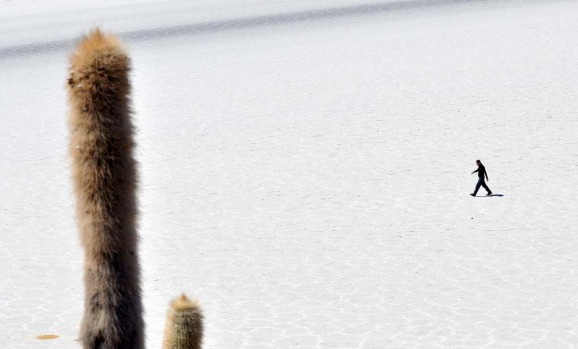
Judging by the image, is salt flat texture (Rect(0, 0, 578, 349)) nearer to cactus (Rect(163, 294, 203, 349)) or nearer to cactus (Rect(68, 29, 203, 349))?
cactus (Rect(163, 294, 203, 349))

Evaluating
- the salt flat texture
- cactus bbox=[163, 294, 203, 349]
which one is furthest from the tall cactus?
the salt flat texture

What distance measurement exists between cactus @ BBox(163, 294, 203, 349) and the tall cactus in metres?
0.40

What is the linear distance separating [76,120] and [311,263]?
673 cm

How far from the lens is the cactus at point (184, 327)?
2455 mm

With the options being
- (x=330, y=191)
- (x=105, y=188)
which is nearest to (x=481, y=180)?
(x=330, y=191)

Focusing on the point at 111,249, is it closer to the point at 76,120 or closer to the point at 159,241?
the point at 76,120

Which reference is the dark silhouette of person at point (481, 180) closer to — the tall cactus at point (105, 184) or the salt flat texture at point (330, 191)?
the salt flat texture at point (330, 191)

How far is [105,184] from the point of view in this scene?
199 centimetres

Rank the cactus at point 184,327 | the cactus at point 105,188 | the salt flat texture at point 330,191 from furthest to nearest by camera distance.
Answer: the salt flat texture at point 330,191 → the cactus at point 184,327 → the cactus at point 105,188

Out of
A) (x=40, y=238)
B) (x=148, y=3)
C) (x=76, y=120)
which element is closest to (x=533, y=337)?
(x=40, y=238)

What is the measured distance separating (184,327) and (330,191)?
28.2 ft

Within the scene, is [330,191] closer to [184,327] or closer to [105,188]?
[184,327]

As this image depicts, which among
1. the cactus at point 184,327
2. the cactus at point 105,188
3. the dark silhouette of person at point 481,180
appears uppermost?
the dark silhouette of person at point 481,180

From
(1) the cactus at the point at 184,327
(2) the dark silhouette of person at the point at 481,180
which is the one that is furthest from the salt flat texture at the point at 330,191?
(1) the cactus at the point at 184,327
